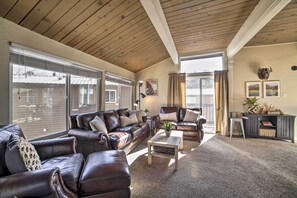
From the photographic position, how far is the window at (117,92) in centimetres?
424

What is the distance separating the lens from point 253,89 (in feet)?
14.1

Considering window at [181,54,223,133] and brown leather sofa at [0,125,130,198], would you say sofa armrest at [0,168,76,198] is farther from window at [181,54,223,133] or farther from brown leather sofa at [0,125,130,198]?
window at [181,54,223,133]

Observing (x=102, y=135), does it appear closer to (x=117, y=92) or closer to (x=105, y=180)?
(x=105, y=180)

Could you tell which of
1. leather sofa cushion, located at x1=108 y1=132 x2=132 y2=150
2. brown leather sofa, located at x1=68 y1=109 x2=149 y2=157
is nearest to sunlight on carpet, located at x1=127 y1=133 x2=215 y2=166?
brown leather sofa, located at x1=68 y1=109 x2=149 y2=157

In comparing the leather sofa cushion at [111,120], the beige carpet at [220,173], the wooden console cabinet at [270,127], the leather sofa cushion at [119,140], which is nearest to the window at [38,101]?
the leather sofa cushion at [111,120]

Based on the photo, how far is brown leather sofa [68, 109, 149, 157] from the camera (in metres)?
2.32

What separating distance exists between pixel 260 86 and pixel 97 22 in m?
4.83

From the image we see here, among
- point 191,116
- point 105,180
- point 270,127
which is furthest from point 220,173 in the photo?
point 270,127

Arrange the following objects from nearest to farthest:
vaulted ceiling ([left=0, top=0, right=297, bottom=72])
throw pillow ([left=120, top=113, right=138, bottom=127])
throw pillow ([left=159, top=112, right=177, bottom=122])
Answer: vaulted ceiling ([left=0, top=0, right=297, bottom=72]) < throw pillow ([left=120, top=113, right=138, bottom=127]) < throw pillow ([left=159, top=112, right=177, bottom=122])

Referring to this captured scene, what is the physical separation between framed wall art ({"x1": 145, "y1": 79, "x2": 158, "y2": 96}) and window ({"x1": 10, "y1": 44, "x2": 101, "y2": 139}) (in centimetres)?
267

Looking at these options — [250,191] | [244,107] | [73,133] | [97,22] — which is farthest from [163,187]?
[244,107]

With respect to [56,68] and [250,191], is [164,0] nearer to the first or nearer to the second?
[56,68]

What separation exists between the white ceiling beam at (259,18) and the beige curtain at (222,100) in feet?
3.64

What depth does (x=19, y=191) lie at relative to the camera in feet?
3.29
